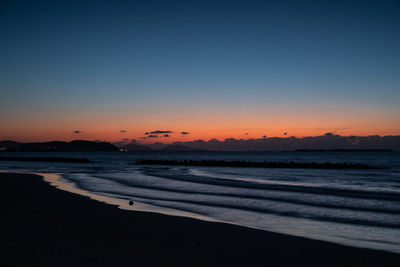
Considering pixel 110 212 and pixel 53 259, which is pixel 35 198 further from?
pixel 53 259

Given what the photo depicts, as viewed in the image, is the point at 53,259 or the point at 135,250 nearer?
the point at 53,259

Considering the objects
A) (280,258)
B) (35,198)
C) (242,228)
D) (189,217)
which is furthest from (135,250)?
(35,198)

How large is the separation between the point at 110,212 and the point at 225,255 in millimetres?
6212

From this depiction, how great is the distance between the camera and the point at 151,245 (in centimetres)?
736

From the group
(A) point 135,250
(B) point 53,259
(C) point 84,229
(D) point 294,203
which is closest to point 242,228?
(A) point 135,250

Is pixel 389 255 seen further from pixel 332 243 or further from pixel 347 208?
pixel 347 208

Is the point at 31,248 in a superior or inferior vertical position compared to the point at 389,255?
superior

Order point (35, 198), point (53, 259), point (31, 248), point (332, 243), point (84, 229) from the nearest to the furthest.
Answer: point (53, 259) → point (31, 248) → point (332, 243) → point (84, 229) → point (35, 198)

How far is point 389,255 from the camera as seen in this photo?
7.04m

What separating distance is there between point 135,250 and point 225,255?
1.93m

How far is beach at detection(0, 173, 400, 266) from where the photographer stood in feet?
20.3

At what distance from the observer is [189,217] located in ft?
37.0

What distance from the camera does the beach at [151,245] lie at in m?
6.20

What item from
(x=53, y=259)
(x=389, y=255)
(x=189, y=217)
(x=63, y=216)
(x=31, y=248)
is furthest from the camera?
(x=189, y=217)
